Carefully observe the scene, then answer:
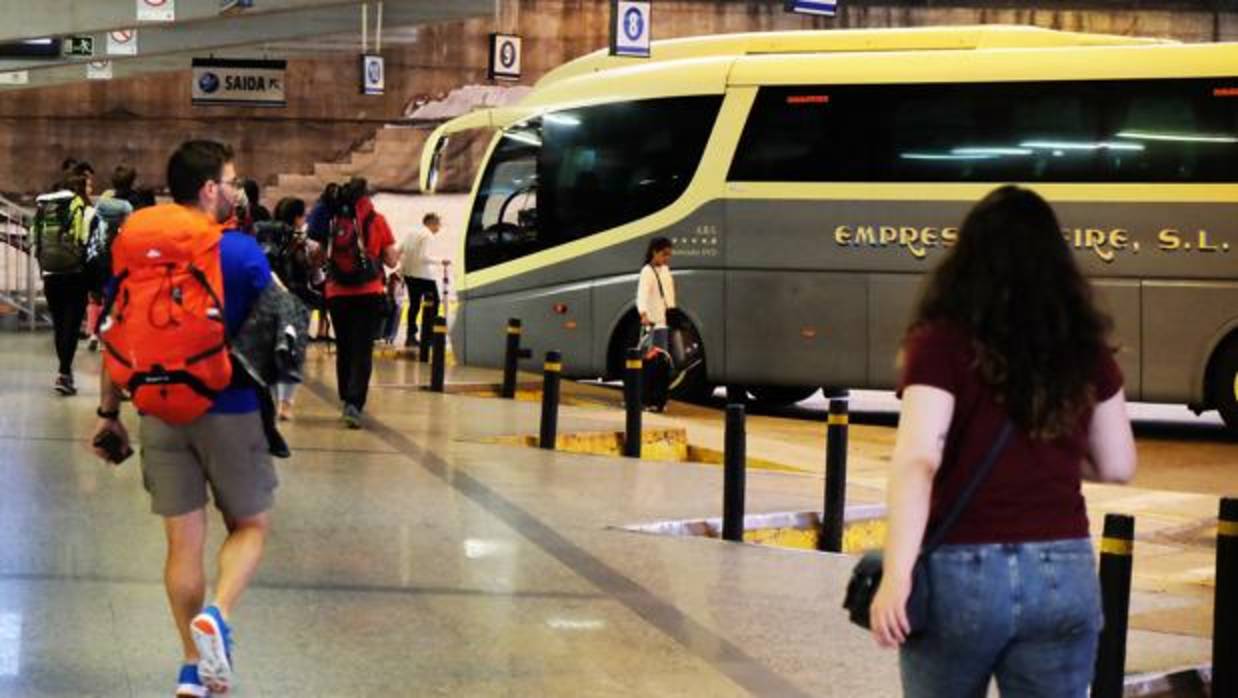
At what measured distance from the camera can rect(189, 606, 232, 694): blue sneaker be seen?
20.0 feet

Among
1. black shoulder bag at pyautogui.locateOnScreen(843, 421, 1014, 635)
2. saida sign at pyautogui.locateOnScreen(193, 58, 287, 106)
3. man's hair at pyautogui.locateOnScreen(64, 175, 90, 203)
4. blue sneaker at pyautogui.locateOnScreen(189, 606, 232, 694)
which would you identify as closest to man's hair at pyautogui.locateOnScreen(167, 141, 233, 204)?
blue sneaker at pyautogui.locateOnScreen(189, 606, 232, 694)

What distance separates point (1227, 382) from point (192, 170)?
12807mm

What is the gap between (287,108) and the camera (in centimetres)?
3631

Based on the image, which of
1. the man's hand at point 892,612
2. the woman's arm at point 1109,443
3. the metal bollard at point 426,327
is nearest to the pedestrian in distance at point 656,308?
the metal bollard at point 426,327

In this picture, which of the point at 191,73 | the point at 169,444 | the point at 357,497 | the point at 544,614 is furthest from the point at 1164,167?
the point at 191,73

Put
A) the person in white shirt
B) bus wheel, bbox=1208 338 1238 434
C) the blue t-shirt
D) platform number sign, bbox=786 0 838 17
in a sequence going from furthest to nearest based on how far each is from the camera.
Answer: the person in white shirt → platform number sign, bbox=786 0 838 17 → bus wheel, bbox=1208 338 1238 434 → the blue t-shirt

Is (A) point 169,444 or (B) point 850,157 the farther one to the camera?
(B) point 850,157

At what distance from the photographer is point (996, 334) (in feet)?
13.6

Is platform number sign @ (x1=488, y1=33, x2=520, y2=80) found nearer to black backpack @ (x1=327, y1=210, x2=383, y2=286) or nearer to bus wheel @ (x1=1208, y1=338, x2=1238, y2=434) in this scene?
bus wheel @ (x1=1208, y1=338, x2=1238, y2=434)

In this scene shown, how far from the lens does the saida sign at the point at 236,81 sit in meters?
33.8

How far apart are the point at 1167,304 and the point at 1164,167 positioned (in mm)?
1238

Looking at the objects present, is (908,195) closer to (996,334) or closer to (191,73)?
(996,334)

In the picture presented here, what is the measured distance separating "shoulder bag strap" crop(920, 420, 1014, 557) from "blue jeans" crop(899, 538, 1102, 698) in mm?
32

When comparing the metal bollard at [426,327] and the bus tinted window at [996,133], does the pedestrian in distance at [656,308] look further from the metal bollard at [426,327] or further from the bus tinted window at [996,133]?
the metal bollard at [426,327]
